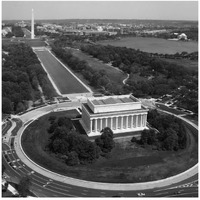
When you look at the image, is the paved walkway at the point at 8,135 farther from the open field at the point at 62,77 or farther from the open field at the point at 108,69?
the open field at the point at 108,69

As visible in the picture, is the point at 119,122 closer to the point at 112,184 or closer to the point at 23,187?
the point at 112,184

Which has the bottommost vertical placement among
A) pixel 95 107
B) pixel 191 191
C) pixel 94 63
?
pixel 191 191

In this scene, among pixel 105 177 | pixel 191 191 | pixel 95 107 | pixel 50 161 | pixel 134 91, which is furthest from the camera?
pixel 134 91

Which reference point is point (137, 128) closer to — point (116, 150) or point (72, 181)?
point (116, 150)

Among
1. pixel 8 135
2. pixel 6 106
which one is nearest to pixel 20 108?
pixel 6 106

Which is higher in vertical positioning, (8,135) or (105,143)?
(105,143)

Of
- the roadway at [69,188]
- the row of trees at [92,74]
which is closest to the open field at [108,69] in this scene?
the row of trees at [92,74]

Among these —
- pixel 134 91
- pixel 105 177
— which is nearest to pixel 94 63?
pixel 134 91
